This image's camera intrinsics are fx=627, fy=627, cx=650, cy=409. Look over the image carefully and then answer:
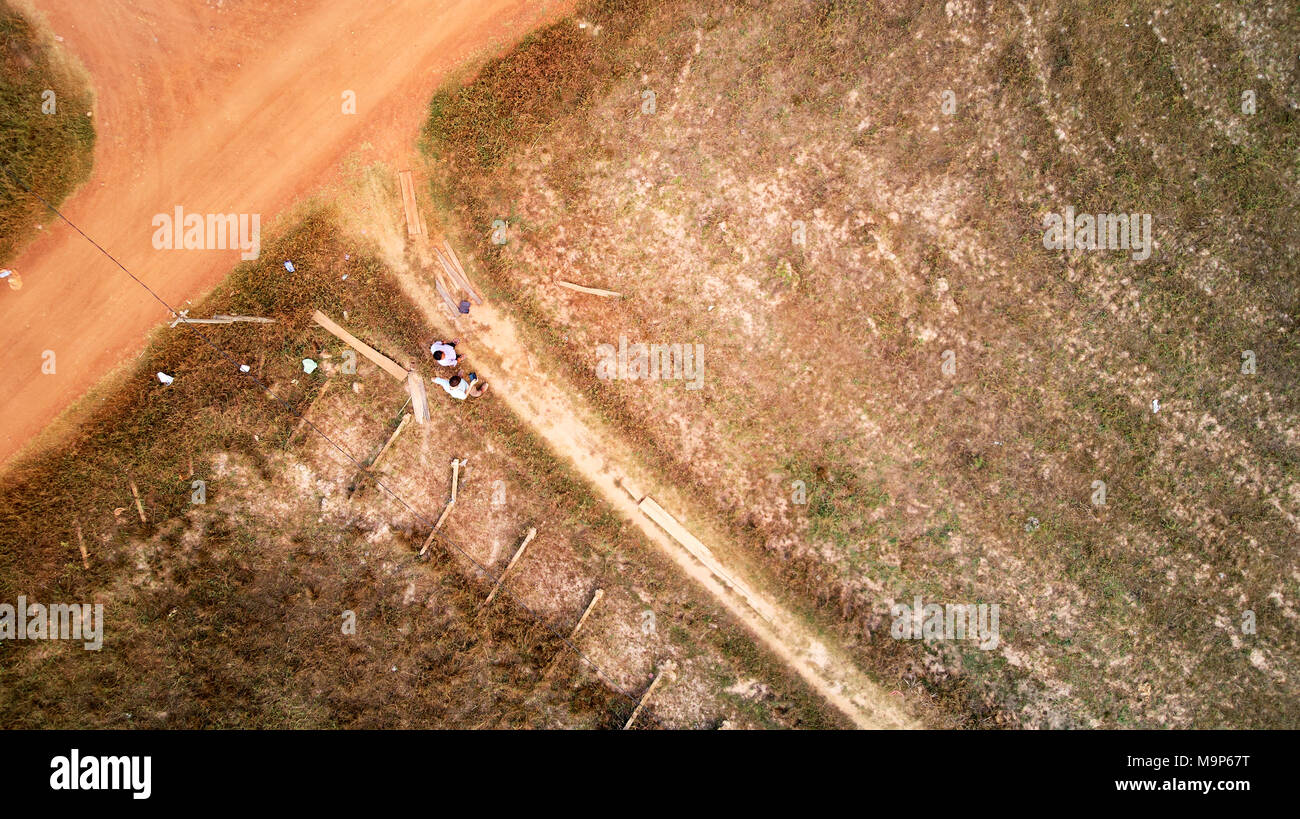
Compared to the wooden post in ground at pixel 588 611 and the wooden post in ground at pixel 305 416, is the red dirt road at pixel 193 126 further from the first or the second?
the wooden post in ground at pixel 588 611

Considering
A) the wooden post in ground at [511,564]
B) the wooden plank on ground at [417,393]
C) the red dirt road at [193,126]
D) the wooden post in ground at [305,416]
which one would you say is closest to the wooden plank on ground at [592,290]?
the wooden plank on ground at [417,393]

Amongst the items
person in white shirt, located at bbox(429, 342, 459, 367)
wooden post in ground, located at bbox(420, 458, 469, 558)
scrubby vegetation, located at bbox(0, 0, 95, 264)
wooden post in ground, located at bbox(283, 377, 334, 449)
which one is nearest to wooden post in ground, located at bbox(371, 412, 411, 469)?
wooden post in ground, located at bbox(420, 458, 469, 558)

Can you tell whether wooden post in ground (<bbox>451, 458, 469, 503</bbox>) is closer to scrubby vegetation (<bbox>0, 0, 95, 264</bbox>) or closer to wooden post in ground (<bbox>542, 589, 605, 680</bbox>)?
wooden post in ground (<bbox>542, 589, 605, 680</bbox>)

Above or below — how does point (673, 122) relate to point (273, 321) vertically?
above

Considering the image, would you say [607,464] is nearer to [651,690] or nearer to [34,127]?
[651,690]
